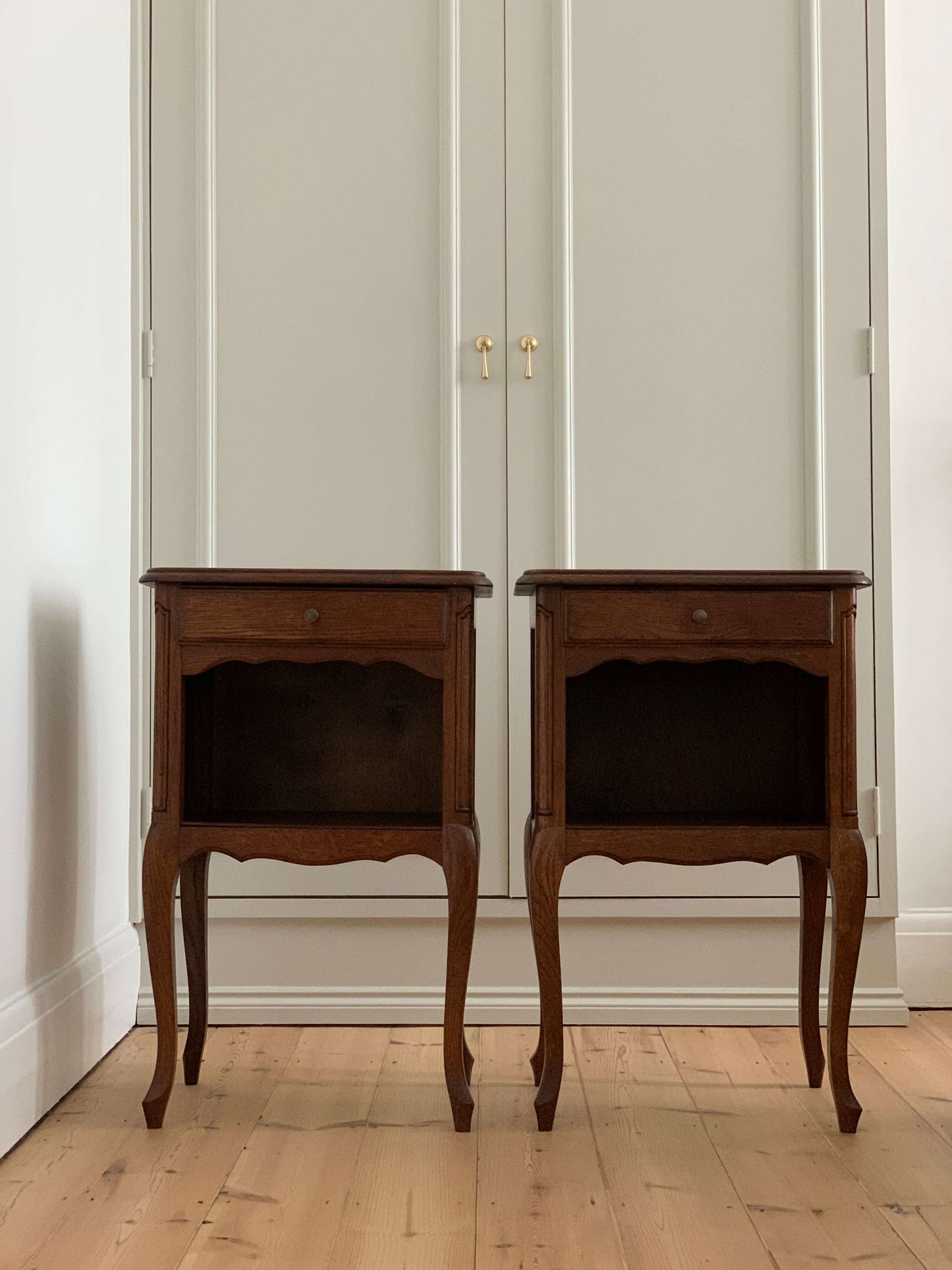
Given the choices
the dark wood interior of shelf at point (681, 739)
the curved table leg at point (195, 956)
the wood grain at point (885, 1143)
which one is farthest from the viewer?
the dark wood interior of shelf at point (681, 739)

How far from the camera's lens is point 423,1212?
1330mm

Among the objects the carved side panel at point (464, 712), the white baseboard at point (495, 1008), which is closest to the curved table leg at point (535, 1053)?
the carved side panel at point (464, 712)

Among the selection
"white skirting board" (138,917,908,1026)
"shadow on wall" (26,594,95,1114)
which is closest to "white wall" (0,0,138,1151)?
"shadow on wall" (26,594,95,1114)

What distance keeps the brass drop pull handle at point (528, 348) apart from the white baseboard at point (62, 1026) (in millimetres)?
1284

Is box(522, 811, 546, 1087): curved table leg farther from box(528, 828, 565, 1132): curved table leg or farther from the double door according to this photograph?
the double door

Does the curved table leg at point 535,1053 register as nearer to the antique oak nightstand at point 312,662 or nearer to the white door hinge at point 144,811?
the antique oak nightstand at point 312,662

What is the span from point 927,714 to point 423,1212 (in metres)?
1.49

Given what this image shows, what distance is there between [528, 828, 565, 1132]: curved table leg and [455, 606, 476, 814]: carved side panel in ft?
0.39

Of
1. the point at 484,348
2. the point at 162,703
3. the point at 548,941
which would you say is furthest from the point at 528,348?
the point at 548,941

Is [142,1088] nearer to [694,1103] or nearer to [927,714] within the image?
[694,1103]

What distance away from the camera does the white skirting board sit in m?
2.15

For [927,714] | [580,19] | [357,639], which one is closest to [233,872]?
[357,639]

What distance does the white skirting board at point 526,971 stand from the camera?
7.06 ft

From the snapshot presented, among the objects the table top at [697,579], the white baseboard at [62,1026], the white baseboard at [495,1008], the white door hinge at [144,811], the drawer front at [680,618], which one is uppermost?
the table top at [697,579]
